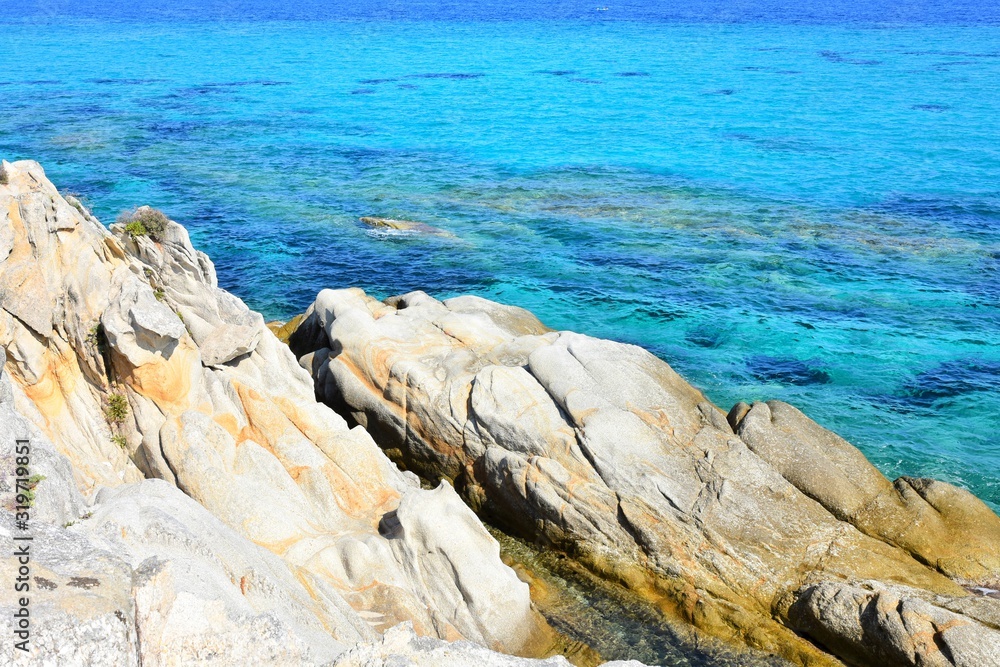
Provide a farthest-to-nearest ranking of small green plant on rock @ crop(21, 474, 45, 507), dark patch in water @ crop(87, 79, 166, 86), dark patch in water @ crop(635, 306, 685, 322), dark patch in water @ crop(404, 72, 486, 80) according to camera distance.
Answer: dark patch in water @ crop(404, 72, 486, 80) → dark patch in water @ crop(87, 79, 166, 86) → dark patch in water @ crop(635, 306, 685, 322) → small green plant on rock @ crop(21, 474, 45, 507)

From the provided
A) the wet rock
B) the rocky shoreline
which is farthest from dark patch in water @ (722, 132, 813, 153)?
the wet rock

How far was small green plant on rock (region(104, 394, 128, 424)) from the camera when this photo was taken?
16.2 meters

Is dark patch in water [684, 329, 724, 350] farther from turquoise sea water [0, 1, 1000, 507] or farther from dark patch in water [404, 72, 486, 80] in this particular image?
dark patch in water [404, 72, 486, 80]

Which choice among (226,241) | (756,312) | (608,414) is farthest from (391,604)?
(226,241)

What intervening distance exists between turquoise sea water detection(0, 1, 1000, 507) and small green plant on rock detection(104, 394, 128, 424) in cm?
1294

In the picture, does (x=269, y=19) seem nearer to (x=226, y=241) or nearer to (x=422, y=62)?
(x=422, y=62)

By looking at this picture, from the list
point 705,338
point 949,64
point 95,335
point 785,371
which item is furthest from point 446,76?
point 95,335

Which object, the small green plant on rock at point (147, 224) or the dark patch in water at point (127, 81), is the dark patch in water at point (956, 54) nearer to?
the dark patch in water at point (127, 81)

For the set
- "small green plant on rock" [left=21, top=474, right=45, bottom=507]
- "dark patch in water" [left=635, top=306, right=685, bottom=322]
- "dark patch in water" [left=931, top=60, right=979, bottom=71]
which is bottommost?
"dark patch in water" [left=635, top=306, right=685, bottom=322]

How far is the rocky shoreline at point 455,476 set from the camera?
48.8ft

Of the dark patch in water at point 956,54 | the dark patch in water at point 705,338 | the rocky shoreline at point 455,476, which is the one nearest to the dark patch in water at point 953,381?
the dark patch in water at point 705,338

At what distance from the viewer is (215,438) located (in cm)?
1614

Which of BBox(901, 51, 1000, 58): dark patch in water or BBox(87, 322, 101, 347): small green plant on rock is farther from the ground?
BBox(901, 51, 1000, 58): dark patch in water
